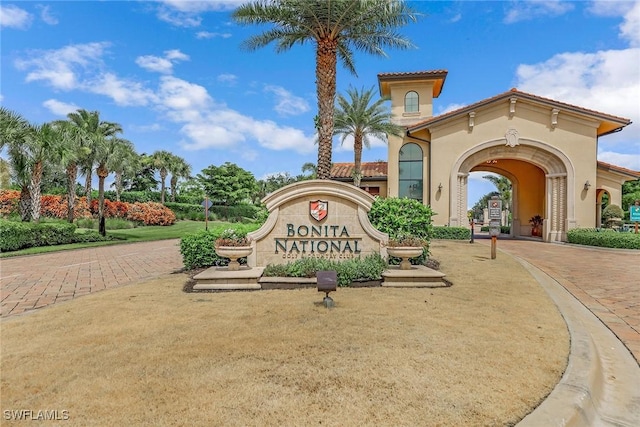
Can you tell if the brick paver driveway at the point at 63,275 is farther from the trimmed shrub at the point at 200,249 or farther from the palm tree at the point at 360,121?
the palm tree at the point at 360,121

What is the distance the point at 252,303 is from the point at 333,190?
4054mm

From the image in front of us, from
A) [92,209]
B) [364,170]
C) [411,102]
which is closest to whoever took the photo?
[411,102]

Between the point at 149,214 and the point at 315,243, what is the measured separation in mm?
34752

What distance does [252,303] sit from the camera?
6695mm

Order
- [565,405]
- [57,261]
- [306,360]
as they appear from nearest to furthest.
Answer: [565,405], [306,360], [57,261]

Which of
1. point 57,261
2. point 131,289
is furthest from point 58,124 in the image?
point 131,289

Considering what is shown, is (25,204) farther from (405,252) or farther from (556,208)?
(556,208)

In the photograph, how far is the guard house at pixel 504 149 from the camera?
21.0 m

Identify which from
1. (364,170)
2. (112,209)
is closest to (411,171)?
(364,170)

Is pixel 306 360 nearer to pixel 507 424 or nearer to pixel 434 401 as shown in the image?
pixel 434 401

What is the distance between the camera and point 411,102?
87.1 ft


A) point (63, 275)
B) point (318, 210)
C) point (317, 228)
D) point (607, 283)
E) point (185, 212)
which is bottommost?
point (63, 275)

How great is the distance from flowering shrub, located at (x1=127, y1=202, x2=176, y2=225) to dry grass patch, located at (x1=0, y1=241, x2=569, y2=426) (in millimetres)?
34293

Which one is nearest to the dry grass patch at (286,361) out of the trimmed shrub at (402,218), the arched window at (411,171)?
the trimmed shrub at (402,218)
